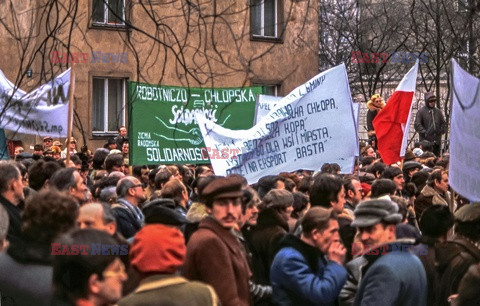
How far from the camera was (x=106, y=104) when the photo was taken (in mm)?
26031

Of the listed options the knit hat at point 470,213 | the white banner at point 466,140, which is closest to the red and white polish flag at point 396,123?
the white banner at point 466,140

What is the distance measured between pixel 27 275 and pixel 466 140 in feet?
10.0

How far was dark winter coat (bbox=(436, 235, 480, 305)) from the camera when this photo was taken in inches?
281

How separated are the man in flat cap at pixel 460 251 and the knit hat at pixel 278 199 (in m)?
1.75

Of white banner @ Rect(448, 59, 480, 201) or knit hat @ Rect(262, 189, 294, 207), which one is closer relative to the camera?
white banner @ Rect(448, 59, 480, 201)

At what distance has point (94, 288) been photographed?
460 cm

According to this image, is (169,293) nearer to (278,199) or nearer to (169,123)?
(278,199)

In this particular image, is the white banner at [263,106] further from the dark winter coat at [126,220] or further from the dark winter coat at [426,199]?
the dark winter coat at [126,220]

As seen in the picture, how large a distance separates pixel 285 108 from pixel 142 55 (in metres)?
10.1

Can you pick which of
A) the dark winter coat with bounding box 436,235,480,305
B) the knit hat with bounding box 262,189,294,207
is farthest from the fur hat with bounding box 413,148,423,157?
the dark winter coat with bounding box 436,235,480,305

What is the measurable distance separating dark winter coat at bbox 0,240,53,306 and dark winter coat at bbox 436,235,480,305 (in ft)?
8.30

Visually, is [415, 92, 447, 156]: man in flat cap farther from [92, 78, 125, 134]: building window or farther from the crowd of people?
the crowd of people

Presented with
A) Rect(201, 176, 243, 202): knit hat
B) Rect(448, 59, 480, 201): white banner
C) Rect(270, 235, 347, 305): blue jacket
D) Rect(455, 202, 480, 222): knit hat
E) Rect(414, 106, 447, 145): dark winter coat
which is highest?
Rect(414, 106, 447, 145): dark winter coat

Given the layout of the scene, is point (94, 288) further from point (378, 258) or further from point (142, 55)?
point (142, 55)
